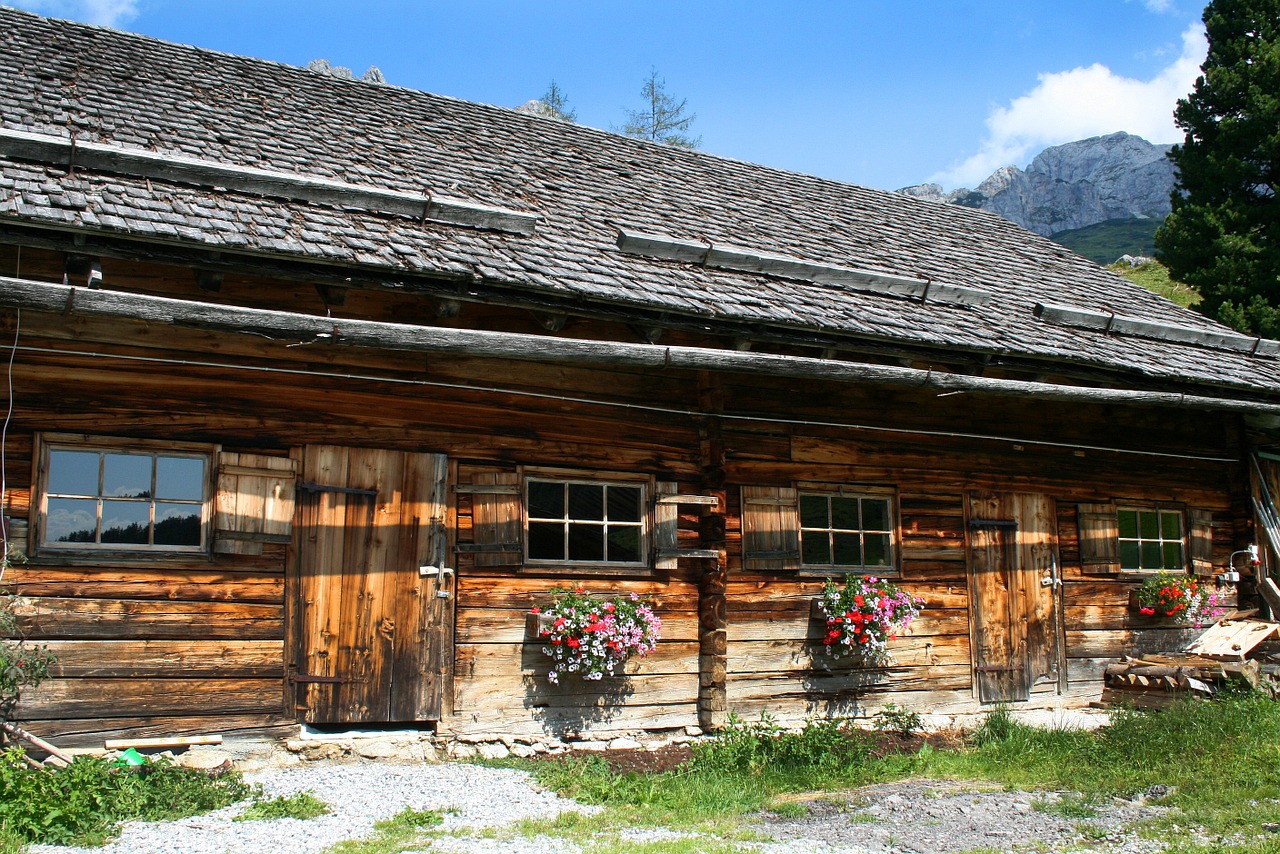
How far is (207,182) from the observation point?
6793 millimetres

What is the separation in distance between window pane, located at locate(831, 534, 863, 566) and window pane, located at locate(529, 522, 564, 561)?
2.42 meters

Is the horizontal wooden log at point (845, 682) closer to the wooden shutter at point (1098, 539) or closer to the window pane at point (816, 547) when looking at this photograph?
the window pane at point (816, 547)

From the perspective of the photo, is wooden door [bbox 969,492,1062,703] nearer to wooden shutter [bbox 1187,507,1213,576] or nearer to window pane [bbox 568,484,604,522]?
wooden shutter [bbox 1187,507,1213,576]

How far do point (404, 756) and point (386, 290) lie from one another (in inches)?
118

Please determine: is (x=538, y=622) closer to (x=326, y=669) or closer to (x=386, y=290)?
(x=326, y=669)

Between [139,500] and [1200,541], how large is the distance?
957 cm

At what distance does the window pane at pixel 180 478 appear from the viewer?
620cm

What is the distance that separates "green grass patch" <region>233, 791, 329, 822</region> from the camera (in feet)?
16.5

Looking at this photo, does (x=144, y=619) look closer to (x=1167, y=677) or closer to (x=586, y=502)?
(x=586, y=502)

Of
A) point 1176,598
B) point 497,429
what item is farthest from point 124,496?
point 1176,598

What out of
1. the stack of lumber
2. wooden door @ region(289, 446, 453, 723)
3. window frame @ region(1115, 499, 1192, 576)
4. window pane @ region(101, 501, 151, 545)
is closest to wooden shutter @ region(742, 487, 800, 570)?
wooden door @ region(289, 446, 453, 723)

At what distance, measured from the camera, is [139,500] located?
612 cm

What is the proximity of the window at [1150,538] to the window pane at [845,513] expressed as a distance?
3.10 meters

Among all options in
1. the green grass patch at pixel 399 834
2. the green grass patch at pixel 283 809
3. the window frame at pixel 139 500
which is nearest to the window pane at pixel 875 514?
the green grass patch at pixel 399 834
